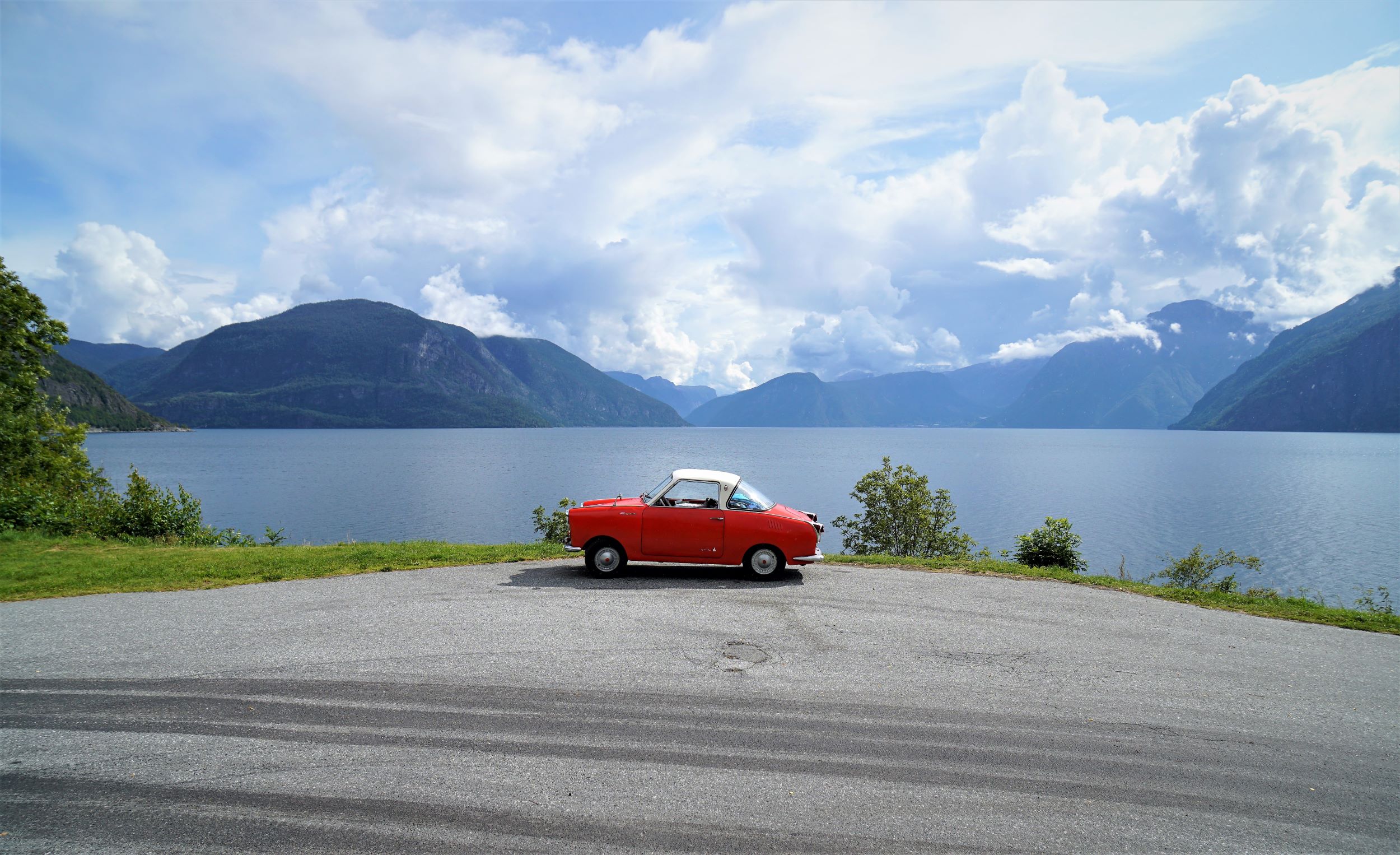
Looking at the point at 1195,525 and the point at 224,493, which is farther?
the point at 224,493

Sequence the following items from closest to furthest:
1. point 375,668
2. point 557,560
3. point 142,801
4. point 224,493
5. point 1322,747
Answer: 1. point 142,801
2. point 1322,747
3. point 375,668
4. point 557,560
5. point 224,493

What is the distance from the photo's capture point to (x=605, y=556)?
42.2 feet

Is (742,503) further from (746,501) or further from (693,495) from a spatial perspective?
(693,495)

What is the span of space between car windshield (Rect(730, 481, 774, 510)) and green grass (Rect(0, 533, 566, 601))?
4511mm

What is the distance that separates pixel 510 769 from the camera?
541 cm

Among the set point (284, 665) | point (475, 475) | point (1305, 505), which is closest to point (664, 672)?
point (284, 665)

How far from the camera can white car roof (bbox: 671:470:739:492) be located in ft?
42.5

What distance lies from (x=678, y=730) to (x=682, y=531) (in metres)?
6.66

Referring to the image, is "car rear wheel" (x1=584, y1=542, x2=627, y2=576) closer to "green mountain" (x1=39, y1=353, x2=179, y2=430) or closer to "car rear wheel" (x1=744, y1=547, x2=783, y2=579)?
"car rear wheel" (x1=744, y1=547, x2=783, y2=579)

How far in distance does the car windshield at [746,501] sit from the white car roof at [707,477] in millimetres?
134

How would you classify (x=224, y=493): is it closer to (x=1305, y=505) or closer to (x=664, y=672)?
(x=664, y=672)

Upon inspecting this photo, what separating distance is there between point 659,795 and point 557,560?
32.5 feet

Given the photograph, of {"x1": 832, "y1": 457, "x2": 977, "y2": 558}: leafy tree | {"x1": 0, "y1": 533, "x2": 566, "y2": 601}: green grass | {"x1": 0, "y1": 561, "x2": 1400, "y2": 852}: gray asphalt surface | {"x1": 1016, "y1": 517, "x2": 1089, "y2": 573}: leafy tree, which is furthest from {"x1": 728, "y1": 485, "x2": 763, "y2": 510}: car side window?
{"x1": 832, "y1": 457, "x2": 977, "y2": 558}: leafy tree

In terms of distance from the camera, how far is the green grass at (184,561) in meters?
11.6
